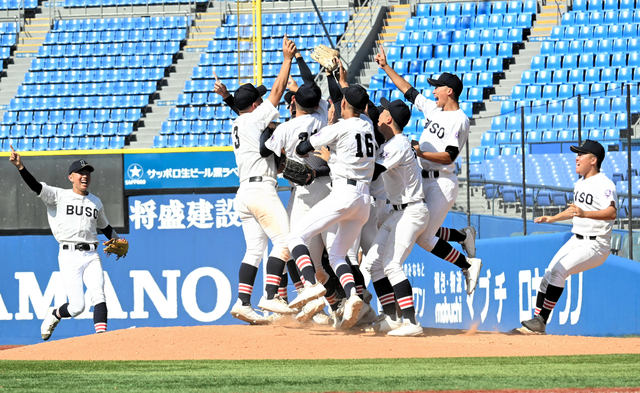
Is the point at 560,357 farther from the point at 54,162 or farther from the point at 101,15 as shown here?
the point at 101,15

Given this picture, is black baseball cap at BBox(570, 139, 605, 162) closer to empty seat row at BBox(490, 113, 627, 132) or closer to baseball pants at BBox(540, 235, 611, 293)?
baseball pants at BBox(540, 235, 611, 293)

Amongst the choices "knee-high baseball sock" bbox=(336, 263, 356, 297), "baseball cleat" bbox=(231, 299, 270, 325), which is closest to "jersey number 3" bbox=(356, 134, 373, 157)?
"knee-high baseball sock" bbox=(336, 263, 356, 297)

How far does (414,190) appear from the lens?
7.45m

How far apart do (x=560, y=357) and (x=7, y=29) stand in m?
24.3

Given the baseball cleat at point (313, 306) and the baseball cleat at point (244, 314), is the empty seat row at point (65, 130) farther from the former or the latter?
the baseball cleat at point (313, 306)

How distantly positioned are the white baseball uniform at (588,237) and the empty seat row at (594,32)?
13.4 m

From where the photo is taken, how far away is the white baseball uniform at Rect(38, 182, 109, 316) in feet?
29.2

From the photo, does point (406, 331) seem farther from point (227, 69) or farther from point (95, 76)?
point (95, 76)

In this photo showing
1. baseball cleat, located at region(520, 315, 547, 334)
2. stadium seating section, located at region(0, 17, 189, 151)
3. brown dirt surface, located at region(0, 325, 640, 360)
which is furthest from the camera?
stadium seating section, located at region(0, 17, 189, 151)

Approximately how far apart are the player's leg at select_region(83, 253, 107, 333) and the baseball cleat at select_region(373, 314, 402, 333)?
2981 mm

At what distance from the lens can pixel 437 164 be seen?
25.4 feet

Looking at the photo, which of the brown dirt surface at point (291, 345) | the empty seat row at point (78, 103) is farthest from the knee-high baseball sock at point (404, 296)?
the empty seat row at point (78, 103)

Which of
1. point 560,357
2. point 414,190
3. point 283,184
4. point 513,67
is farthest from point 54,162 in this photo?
point 513,67

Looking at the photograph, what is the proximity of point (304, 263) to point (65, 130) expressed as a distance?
16857 millimetres
